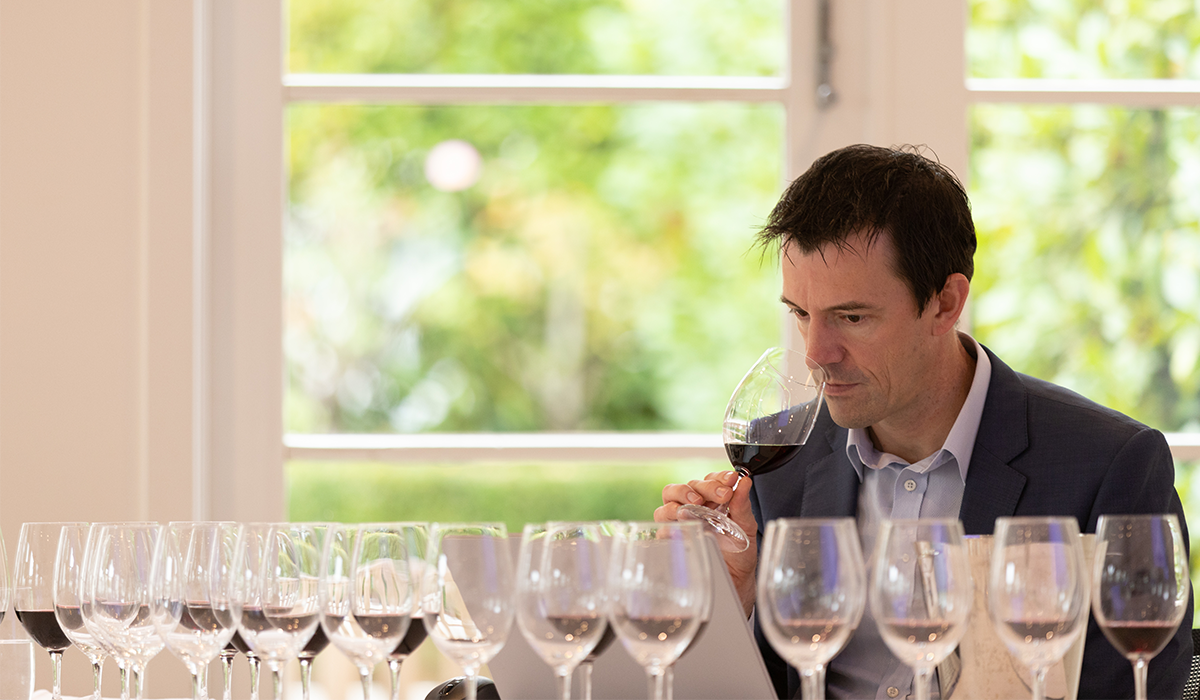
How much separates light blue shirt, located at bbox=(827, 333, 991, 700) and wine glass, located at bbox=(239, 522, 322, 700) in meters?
0.81

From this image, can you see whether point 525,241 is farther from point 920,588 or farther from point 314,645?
point 920,588

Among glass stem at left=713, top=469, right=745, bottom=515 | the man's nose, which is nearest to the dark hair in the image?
the man's nose

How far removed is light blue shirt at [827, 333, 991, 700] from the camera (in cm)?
173

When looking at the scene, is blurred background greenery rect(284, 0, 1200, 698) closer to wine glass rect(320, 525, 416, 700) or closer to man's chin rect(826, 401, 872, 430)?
man's chin rect(826, 401, 872, 430)

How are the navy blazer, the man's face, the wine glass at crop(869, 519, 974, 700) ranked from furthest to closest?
the man's face < the navy blazer < the wine glass at crop(869, 519, 974, 700)

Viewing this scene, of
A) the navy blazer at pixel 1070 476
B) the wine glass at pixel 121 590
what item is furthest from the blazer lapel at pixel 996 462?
the wine glass at pixel 121 590

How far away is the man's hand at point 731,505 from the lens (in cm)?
170

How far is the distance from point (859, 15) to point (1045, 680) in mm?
1813

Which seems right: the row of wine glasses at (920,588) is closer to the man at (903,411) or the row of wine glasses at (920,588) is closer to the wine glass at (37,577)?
the man at (903,411)

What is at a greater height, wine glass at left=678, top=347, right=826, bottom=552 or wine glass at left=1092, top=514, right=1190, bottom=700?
wine glass at left=678, top=347, right=826, bottom=552

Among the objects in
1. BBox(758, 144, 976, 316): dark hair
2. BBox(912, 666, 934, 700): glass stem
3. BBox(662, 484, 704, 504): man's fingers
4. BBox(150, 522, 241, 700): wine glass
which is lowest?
BBox(912, 666, 934, 700): glass stem

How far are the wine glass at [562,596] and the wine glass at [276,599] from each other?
0.74 feet

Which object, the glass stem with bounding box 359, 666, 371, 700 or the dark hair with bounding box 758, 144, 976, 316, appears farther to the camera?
the dark hair with bounding box 758, 144, 976, 316

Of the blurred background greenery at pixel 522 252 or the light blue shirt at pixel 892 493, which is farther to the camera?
the blurred background greenery at pixel 522 252
